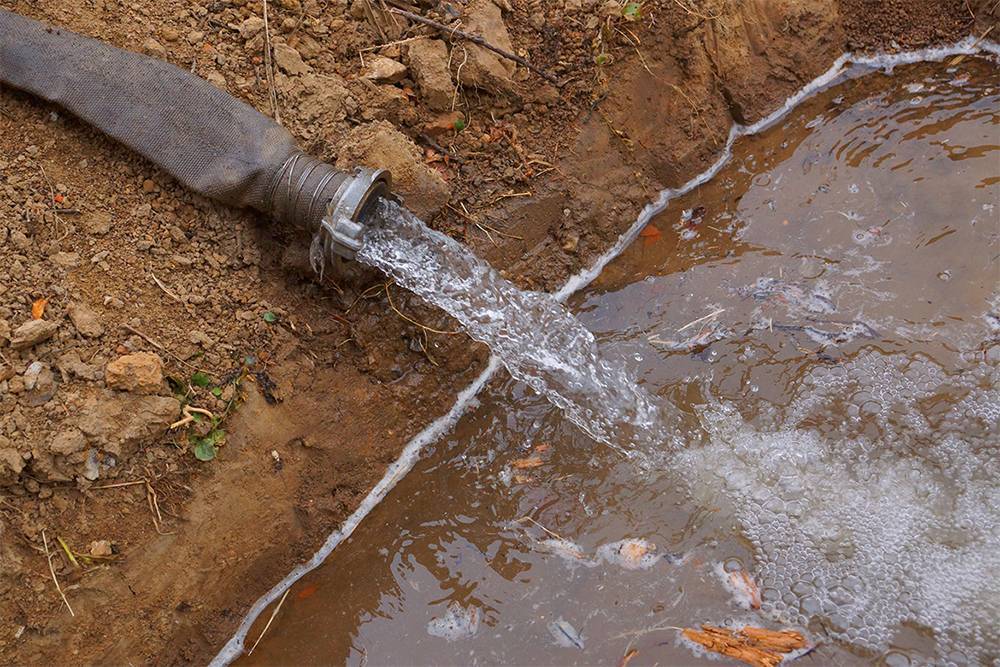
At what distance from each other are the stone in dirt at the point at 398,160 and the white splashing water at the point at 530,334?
123mm

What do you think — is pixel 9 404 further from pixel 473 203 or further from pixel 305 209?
pixel 473 203

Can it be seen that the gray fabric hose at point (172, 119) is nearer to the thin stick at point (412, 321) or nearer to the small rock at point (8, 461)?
the thin stick at point (412, 321)

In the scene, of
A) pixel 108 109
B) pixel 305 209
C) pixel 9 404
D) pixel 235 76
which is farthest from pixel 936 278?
pixel 9 404

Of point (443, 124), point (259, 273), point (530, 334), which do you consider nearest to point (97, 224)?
point (259, 273)

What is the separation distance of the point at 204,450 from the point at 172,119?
1.24m

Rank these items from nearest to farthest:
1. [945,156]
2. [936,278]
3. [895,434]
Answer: [895,434] → [936,278] → [945,156]

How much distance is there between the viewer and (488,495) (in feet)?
11.1

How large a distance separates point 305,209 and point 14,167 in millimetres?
1076

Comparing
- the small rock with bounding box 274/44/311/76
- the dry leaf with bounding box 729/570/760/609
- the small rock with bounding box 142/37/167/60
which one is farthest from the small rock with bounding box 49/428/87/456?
the dry leaf with bounding box 729/570/760/609

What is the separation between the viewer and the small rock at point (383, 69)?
3418mm

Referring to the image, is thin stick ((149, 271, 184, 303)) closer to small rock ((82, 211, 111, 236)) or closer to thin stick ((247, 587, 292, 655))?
small rock ((82, 211, 111, 236))

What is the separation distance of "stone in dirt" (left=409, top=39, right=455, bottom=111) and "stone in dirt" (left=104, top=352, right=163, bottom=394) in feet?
5.03

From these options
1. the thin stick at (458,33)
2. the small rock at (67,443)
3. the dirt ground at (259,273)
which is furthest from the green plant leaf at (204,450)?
the thin stick at (458,33)

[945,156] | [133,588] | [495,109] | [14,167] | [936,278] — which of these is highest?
[945,156]
